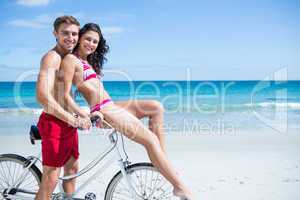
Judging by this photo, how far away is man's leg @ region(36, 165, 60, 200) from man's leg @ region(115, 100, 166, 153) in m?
0.73

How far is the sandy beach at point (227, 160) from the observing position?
15.1 feet

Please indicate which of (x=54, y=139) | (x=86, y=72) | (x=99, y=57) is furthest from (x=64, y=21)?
(x=54, y=139)

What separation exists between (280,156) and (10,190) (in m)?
4.54

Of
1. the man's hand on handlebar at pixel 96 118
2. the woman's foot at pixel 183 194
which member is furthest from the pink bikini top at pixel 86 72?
the woman's foot at pixel 183 194

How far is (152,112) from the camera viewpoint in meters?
3.20

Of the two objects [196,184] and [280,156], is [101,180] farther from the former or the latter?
[280,156]

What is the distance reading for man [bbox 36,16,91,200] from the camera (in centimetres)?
293

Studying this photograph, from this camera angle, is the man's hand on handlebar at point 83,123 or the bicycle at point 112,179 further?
the bicycle at point 112,179

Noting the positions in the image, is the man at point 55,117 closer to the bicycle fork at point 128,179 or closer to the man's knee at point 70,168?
the man's knee at point 70,168

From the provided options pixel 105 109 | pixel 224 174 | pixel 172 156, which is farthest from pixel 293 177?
pixel 105 109

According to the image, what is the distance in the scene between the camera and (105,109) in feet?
10.2

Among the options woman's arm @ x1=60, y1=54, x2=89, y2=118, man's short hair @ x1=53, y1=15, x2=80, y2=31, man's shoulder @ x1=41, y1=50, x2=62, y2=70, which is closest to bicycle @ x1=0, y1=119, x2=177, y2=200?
woman's arm @ x1=60, y1=54, x2=89, y2=118

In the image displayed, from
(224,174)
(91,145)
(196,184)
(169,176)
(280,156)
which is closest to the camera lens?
(169,176)

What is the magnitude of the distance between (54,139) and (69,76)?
0.48m
